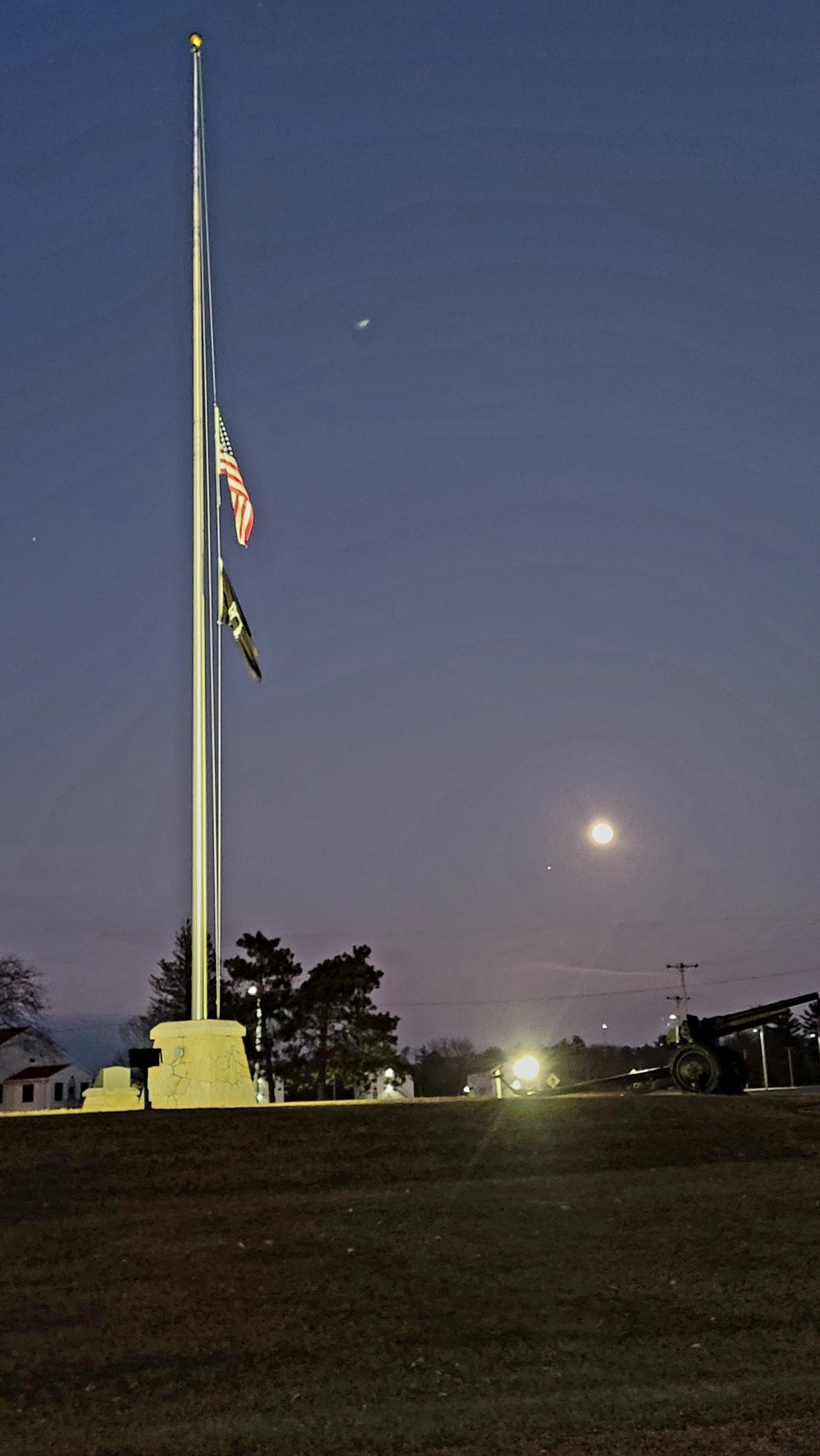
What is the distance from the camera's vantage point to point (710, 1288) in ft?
29.0

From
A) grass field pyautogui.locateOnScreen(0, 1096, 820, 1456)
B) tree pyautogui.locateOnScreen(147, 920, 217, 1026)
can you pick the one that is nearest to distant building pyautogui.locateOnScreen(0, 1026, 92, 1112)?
tree pyautogui.locateOnScreen(147, 920, 217, 1026)

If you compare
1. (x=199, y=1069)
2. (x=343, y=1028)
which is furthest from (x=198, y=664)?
(x=343, y=1028)

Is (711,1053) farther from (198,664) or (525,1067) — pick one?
(198,664)

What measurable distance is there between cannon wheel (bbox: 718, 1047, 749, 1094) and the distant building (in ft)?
195

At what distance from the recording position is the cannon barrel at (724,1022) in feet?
72.9

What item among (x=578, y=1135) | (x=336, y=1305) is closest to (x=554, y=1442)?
(x=336, y=1305)

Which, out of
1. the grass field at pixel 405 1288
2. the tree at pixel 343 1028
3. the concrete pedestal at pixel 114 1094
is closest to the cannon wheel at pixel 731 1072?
the grass field at pixel 405 1288

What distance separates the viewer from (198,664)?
18969 millimetres

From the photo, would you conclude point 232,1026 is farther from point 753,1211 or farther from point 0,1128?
point 753,1211

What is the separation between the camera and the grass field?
6789 millimetres

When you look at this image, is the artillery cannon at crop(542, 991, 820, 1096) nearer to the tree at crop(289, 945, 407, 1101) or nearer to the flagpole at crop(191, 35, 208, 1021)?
the flagpole at crop(191, 35, 208, 1021)

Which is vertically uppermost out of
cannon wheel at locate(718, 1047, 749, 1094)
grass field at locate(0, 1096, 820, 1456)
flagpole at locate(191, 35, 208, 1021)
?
flagpole at locate(191, 35, 208, 1021)

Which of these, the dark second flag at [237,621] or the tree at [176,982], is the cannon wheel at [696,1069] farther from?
the tree at [176,982]

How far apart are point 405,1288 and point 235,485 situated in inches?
576
